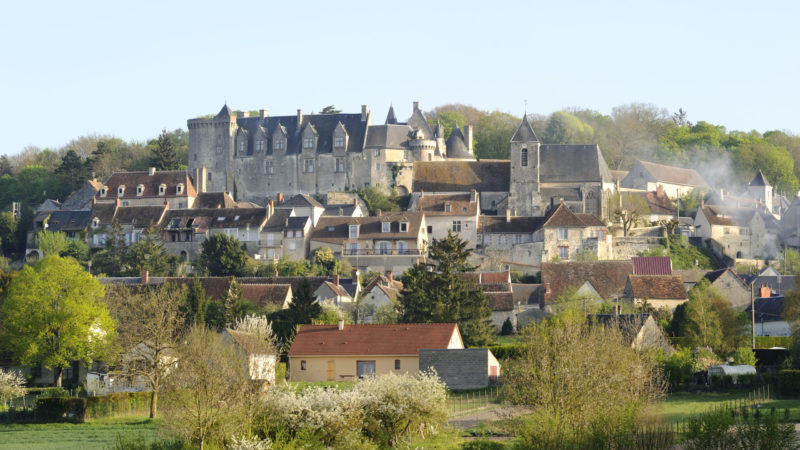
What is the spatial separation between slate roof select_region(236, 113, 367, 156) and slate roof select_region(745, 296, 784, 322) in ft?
111

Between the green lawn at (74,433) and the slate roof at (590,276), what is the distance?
28422mm

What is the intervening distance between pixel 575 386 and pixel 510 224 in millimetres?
44598

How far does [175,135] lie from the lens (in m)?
120

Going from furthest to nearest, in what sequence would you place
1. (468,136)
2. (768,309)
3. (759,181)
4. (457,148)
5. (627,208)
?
(759,181), (468,136), (457,148), (627,208), (768,309)

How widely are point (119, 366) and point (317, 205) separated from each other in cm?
3568

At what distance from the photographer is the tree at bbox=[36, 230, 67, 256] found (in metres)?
75.2

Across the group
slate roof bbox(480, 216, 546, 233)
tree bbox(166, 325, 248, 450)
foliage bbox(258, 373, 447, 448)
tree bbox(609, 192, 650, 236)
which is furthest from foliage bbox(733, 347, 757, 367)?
tree bbox(609, 192, 650, 236)

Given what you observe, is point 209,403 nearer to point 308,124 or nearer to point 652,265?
point 652,265

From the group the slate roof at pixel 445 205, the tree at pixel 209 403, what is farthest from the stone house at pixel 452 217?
the tree at pixel 209 403

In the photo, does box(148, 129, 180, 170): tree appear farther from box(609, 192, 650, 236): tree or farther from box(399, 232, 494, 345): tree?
box(399, 232, 494, 345): tree

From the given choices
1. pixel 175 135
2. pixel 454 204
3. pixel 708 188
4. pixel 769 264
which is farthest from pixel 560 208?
pixel 175 135

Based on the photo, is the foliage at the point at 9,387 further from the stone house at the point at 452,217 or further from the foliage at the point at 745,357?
the stone house at the point at 452,217

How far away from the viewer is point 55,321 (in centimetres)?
4831

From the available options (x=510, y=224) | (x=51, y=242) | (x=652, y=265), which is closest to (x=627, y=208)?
(x=510, y=224)
